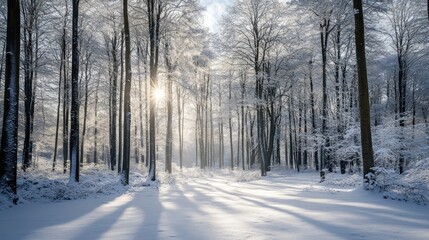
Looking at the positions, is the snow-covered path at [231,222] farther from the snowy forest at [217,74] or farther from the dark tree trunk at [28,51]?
the dark tree trunk at [28,51]

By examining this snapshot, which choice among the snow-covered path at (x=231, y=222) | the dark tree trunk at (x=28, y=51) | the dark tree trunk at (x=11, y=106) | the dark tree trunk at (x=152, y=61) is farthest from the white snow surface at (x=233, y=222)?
the dark tree trunk at (x=28, y=51)

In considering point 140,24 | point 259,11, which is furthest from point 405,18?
point 140,24

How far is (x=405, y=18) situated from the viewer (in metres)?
22.0

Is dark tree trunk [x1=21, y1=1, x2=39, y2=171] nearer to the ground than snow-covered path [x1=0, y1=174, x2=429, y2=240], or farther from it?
farther from it

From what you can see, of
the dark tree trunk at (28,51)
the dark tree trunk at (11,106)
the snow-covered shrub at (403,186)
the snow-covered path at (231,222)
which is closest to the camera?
the snow-covered path at (231,222)

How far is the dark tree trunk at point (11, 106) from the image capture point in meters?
8.21

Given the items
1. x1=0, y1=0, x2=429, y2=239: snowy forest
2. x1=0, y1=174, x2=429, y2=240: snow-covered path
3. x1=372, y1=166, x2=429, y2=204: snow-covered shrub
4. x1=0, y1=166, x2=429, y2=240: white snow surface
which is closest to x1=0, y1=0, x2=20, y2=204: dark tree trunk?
x1=0, y1=0, x2=429, y2=239: snowy forest

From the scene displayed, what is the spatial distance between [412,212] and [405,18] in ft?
70.0

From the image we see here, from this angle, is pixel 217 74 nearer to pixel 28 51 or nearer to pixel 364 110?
pixel 28 51

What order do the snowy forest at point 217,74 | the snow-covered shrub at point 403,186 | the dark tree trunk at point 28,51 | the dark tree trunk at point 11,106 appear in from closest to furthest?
1. the snow-covered shrub at point 403,186
2. the dark tree trunk at point 11,106
3. the snowy forest at point 217,74
4. the dark tree trunk at point 28,51

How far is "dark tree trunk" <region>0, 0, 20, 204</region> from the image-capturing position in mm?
8211

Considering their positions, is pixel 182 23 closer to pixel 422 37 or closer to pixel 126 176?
pixel 126 176

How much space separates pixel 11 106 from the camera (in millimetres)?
8516

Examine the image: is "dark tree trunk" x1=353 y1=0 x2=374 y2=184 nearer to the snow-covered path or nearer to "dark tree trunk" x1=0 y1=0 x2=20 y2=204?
the snow-covered path
